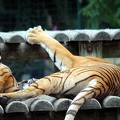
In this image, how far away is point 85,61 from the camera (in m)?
4.59

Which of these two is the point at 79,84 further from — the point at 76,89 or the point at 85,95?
the point at 85,95

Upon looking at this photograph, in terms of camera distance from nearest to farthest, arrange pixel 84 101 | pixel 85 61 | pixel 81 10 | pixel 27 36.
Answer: pixel 84 101 < pixel 85 61 < pixel 27 36 < pixel 81 10

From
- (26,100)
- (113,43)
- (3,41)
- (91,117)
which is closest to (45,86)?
(26,100)

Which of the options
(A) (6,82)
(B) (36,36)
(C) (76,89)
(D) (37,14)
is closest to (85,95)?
(C) (76,89)

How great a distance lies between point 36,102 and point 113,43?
1.43 metres

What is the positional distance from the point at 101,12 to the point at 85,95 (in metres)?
6.02

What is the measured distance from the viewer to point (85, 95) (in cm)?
384

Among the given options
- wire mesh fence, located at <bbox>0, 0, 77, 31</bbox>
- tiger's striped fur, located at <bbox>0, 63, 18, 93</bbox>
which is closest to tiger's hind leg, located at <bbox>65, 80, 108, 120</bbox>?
tiger's striped fur, located at <bbox>0, 63, 18, 93</bbox>

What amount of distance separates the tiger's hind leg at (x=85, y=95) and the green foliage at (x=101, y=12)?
18.2 feet

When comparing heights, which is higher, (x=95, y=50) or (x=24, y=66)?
(x=95, y=50)

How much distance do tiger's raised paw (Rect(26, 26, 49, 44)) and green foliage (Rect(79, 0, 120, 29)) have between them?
15.3 feet

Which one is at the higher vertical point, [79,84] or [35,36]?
[35,36]

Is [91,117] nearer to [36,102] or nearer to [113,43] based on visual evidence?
[36,102]

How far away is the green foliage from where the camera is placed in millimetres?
9570
